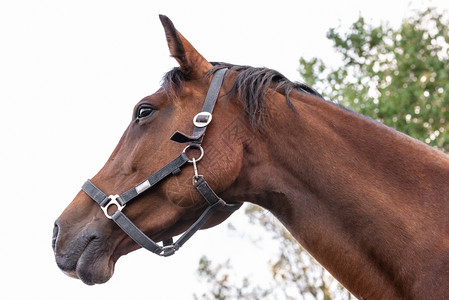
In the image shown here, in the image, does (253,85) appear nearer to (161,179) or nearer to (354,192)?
(161,179)

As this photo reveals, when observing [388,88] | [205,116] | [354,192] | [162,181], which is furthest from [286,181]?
[388,88]

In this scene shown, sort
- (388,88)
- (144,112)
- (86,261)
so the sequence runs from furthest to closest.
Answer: (388,88)
(144,112)
(86,261)

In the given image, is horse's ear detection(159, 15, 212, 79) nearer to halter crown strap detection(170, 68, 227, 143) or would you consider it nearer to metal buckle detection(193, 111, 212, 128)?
halter crown strap detection(170, 68, 227, 143)

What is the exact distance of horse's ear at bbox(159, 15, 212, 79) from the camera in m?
3.52

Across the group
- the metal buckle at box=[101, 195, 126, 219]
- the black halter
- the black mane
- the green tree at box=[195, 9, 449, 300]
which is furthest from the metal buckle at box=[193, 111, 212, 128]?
the green tree at box=[195, 9, 449, 300]

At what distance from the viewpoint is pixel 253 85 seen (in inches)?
142

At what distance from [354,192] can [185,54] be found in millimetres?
1652

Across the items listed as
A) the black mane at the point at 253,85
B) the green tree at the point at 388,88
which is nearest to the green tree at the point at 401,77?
the green tree at the point at 388,88

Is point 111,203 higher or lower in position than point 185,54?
lower

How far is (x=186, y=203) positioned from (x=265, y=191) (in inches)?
23.2

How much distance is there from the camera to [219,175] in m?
3.39

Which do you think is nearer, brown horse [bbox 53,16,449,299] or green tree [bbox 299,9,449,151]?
brown horse [bbox 53,16,449,299]

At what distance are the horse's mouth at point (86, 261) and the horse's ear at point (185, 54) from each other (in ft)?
4.90

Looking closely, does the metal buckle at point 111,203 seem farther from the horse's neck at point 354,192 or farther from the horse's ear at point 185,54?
the horse's ear at point 185,54
